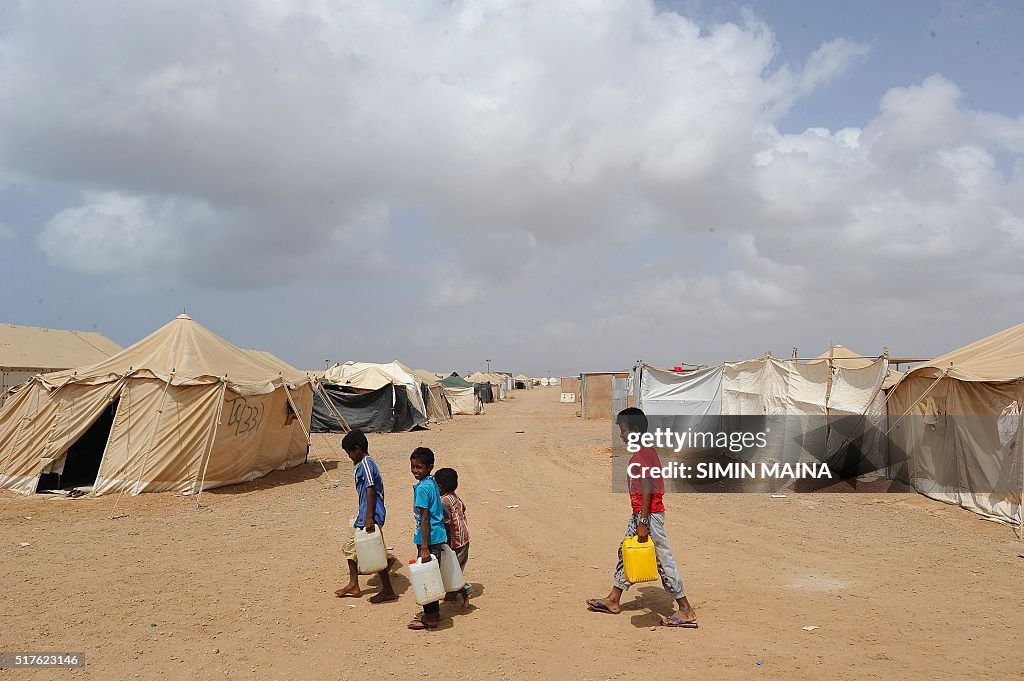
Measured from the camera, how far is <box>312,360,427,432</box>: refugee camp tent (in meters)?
25.9

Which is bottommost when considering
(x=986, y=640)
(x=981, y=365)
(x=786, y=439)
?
(x=986, y=640)

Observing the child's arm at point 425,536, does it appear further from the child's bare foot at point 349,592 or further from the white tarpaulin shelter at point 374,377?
the white tarpaulin shelter at point 374,377

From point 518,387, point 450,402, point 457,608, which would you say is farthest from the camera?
point 518,387

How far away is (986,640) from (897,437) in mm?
8932

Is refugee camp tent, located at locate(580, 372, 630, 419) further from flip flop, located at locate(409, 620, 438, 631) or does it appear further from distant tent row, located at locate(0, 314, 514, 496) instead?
flip flop, located at locate(409, 620, 438, 631)

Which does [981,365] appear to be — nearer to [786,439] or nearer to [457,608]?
[786,439]

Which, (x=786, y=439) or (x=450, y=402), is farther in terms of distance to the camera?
(x=450, y=402)

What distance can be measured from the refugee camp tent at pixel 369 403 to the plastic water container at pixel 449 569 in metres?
20.6

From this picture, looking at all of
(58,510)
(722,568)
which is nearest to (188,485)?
(58,510)

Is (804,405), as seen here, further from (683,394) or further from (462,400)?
(462,400)

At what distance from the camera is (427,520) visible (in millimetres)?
5516

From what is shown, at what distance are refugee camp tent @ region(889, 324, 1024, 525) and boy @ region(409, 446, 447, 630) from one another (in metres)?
8.33

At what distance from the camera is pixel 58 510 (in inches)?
423

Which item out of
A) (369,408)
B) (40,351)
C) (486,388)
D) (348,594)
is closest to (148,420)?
(348,594)
